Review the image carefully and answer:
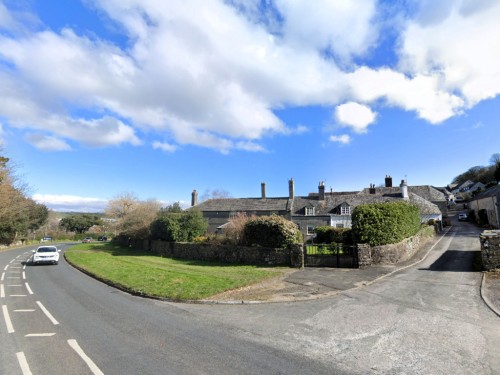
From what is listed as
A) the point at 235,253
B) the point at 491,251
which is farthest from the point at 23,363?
the point at 491,251

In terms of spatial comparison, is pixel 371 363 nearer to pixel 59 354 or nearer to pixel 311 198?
pixel 59 354

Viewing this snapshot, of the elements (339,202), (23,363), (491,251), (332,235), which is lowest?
(23,363)

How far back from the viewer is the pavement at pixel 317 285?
12.6 metres

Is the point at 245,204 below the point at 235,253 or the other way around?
the other way around

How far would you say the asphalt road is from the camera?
6598 mm

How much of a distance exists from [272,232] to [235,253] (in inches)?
149

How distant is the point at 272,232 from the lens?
904 inches

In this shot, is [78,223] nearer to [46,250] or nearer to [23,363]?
[46,250]

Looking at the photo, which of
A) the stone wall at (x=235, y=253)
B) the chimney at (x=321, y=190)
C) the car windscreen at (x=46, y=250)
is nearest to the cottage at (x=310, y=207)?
the chimney at (x=321, y=190)

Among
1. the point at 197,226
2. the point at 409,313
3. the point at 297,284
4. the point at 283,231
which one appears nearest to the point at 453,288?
the point at 409,313

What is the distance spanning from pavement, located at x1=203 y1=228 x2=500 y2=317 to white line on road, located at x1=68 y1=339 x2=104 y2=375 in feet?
17.2

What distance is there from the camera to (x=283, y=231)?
73.5ft

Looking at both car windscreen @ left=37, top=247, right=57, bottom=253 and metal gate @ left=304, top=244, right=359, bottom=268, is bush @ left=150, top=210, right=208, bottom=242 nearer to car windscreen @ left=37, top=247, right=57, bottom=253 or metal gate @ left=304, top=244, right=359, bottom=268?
car windscreen @ left=37, top=247, right=57, bottom=253

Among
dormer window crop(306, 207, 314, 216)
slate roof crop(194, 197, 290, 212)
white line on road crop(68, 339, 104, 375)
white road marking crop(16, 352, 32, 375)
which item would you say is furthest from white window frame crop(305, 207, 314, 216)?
white road marking crop(16, 352, 32, 375)
